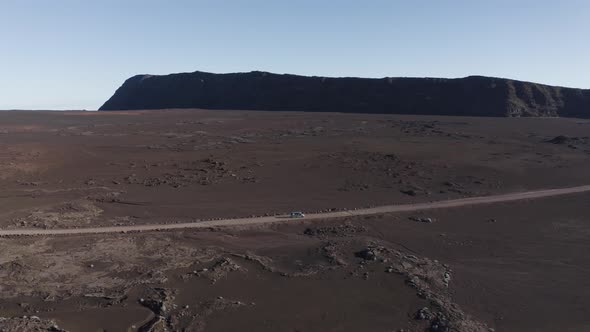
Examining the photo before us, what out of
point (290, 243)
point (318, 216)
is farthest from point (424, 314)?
point (318, 216)

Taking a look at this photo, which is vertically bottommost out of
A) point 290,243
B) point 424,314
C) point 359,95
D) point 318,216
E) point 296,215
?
point 424,314

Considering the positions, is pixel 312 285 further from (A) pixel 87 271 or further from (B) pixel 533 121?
(B) pixel 533 121

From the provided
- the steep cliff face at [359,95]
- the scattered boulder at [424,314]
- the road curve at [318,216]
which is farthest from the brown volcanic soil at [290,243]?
the steep cliff face at [359,95]

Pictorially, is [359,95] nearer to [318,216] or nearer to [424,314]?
[318,216]

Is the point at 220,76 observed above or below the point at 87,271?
above

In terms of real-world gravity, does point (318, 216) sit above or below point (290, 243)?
above

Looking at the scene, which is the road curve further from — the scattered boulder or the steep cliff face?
the steep cliff face

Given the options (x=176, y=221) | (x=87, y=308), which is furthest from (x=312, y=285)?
(x=176, y=221)
